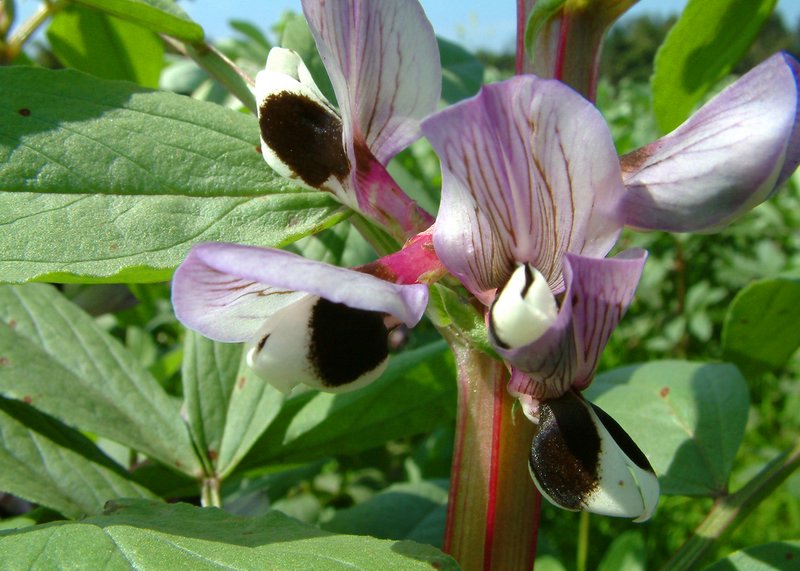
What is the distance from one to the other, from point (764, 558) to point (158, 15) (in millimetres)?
741

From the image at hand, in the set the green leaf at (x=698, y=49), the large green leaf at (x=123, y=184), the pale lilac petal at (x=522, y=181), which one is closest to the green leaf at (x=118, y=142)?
the large green leaf at (x=123, y=184)

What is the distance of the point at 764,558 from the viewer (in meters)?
0.75

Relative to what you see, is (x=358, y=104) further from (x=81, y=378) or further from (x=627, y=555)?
(x=627, y=555)

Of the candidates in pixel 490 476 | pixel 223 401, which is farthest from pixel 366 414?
pixel 490 476

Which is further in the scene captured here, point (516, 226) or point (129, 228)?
point (129, 228)

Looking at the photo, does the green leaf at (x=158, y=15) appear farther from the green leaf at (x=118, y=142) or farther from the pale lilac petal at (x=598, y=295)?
the pale lilac petal at (x=598, y=295)

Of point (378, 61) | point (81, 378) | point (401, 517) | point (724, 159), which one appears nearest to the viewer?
point (724, 159)

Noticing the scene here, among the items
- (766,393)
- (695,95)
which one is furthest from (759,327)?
(766,393)

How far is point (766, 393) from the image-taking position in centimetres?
301

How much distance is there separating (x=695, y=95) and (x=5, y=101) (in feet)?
2.06

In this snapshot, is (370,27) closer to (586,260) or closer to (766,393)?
(586,260)

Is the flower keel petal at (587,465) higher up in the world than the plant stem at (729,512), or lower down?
higher up

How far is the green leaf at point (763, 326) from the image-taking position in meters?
0.91

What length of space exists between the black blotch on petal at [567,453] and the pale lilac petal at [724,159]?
0.12 metres
